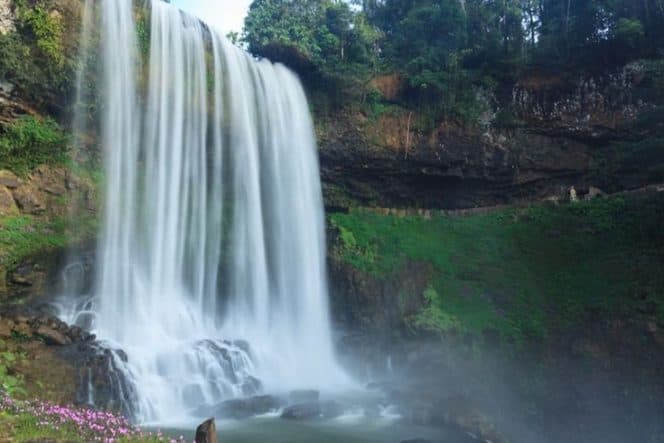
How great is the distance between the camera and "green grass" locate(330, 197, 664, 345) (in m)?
16.7

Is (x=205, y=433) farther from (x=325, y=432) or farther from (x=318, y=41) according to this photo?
(x=318, y=41)

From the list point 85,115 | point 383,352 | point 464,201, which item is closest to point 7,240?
point 85,115

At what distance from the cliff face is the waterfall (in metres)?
2.71

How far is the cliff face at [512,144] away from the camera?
76.0ft

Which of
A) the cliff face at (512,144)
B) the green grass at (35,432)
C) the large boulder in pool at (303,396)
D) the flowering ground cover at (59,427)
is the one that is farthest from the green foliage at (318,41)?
the green grass at (35,432)

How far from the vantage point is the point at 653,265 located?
55.2 ft

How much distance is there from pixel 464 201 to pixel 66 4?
1757cm

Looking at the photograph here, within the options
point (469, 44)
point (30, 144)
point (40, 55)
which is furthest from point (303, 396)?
point (469, 44)

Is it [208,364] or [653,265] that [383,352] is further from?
[653,265]

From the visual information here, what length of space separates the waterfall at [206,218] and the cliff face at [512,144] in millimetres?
2711

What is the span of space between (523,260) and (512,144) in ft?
20.1

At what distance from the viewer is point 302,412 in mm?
11828

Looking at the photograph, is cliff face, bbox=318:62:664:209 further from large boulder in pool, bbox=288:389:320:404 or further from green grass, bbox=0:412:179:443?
green grass, bbox=0:412:179:443

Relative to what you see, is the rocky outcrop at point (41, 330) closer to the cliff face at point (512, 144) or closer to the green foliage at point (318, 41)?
the cliff face at point (512, 144)
